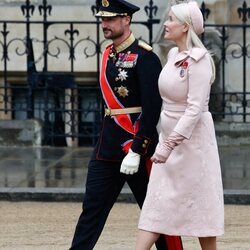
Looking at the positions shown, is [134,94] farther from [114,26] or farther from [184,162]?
[184,162]

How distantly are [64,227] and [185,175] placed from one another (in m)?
2.48

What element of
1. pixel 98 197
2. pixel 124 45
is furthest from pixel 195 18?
pixel 98 197

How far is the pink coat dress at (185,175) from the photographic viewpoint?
7023 millimetres

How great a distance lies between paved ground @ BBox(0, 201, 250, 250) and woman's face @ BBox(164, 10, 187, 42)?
6.72 ft

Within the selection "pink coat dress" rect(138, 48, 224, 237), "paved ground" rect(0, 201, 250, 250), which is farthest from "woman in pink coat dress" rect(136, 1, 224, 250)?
"paved ground" rect(0, 201, 250, 250)

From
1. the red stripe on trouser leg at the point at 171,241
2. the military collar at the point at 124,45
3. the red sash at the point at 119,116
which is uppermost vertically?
the military collar at the point at 124,45

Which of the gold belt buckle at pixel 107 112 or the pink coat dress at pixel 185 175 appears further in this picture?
the gold belt buckle at pixel 107 112

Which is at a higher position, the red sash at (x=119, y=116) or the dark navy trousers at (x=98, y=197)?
the red sash at (x=119, y=116)

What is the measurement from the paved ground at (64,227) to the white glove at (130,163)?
1.44m

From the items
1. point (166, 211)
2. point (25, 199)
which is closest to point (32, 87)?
point (25, 199)

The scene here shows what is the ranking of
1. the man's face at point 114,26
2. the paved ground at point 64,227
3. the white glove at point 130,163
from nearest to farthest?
1. the white glove at point 130,163
2. the man's face at point 114,26
3. the paved ground at point 64,227

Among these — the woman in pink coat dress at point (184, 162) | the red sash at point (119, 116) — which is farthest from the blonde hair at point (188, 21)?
the red sash at point (119, 116)

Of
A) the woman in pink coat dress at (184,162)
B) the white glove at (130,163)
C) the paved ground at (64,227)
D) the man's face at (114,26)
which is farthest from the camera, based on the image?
the paved ground at (64,227)

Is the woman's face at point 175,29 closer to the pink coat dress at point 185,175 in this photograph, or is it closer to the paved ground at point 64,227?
the pink coat dress at point 185,175
